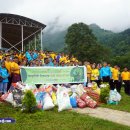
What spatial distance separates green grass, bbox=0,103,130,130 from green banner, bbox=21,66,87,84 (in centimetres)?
416

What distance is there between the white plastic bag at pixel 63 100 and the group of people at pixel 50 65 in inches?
103

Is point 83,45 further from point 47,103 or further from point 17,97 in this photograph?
point 47,103

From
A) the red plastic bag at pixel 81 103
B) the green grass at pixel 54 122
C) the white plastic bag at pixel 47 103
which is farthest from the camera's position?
the red plastic bag at pixel 81 103

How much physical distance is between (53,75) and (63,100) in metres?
3.90

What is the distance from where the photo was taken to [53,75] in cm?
1686

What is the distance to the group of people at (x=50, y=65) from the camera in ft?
49.1

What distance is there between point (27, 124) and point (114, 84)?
9637 millimetres

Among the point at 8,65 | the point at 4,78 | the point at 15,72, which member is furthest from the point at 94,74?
the point at 4,78

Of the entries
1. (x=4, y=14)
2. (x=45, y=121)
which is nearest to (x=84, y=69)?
(x=45, y=121)

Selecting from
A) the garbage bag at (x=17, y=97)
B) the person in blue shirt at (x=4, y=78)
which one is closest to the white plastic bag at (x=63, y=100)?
the garbage bag at (x=17, y=97)

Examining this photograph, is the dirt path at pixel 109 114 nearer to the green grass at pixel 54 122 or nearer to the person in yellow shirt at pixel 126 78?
the green grass at pixel 54 122

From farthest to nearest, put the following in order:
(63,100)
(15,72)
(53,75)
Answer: (53,75) < (15,72) < (63,100)

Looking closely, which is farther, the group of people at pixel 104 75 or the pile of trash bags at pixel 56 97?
the group of people at pixel 104 75

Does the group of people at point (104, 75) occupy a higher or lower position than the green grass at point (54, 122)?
higher
